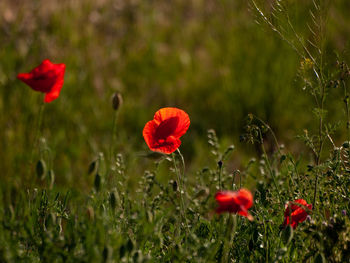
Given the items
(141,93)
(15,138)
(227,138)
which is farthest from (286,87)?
(15,138)

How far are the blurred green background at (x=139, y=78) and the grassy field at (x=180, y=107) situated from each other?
0.03 feet

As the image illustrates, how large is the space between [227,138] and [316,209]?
155 cm

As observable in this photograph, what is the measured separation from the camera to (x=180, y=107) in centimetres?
365

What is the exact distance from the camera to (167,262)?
1.71m

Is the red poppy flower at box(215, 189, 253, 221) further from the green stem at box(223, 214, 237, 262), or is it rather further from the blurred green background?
the blurred green background

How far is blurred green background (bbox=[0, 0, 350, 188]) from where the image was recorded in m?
3.12

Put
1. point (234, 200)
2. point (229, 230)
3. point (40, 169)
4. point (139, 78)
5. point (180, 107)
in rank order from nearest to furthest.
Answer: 1. point (234, 200)
2. point (229, 230)
3. point (40, 169)
4. point (180, 107)
5. point (139, 78)

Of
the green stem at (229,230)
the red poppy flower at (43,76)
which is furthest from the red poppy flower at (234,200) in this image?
the red poppy flower at (43,76)

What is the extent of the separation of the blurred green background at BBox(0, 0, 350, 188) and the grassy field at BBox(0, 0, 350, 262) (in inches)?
0.4

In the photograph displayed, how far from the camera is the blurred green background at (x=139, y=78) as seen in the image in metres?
3.12

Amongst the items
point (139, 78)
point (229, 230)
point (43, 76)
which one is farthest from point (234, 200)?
point (139, 78)

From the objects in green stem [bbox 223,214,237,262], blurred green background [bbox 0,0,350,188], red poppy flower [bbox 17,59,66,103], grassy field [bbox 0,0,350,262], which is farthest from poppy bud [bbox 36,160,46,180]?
blurred green background [bbox 0,0,350,188]

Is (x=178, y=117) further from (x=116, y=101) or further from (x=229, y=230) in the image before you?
(x=229, y=230)

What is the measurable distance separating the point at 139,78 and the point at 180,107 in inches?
16.1
